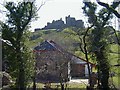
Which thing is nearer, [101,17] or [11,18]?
[11,18]

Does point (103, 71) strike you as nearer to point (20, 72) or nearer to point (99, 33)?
point (99, 33)

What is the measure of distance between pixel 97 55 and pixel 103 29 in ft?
7.55

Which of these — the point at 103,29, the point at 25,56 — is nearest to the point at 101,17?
the point at 103,29

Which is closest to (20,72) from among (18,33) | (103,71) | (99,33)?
(18,33)

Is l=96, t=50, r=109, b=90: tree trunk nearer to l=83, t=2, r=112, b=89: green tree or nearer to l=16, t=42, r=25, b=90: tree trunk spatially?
l=83, t=2, r=112, b=89: green tree

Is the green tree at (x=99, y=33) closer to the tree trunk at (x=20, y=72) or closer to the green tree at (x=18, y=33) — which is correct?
the green tree at (x=18, y=33)

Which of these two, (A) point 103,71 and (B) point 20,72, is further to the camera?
(A) point 103,71

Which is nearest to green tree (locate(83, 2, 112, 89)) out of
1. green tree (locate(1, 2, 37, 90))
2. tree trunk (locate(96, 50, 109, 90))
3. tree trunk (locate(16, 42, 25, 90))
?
tree trunk (locate(96, 50, 109, 90))

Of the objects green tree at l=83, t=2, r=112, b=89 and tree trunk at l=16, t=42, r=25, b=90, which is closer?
tree trunk at l=16, t=42, r=25, b=90

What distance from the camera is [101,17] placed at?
27969 millimetres

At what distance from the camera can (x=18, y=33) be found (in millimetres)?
25578

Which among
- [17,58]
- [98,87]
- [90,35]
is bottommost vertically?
[98,87]

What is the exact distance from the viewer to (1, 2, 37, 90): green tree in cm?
2534

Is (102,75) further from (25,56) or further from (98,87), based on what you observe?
(25,56)
